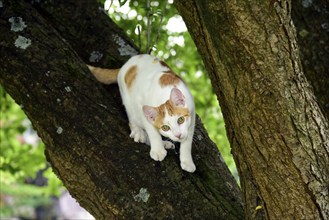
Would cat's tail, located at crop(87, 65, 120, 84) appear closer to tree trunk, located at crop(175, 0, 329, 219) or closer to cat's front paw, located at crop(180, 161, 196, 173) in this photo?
cat's front paw, located at crop(180, 161, 196, 173)

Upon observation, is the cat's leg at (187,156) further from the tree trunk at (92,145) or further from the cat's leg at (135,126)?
the cat's leg at (135,126)

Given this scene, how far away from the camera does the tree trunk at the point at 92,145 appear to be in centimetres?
295

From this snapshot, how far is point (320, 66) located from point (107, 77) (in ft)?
4.12

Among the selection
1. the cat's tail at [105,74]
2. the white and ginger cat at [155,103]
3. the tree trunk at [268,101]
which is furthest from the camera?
the cat's tail at [105,74]

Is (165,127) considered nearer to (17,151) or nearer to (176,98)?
(176,98)

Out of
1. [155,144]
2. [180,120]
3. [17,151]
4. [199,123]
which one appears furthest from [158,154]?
[17,151]

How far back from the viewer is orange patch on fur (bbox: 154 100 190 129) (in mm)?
3350

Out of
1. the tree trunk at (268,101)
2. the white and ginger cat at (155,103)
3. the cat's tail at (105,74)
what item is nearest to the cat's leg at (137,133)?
the white and ginger cat at (155,103)

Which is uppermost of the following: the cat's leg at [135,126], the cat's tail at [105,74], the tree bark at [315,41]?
the tree bark at [315,41]

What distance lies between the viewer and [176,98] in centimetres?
333

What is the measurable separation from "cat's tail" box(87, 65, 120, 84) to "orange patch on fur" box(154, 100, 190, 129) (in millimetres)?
453

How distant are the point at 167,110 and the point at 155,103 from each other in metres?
0.12

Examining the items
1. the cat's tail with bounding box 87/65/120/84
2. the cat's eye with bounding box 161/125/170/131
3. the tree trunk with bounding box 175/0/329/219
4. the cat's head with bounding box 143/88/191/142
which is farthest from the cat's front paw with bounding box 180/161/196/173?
the cat's tail with bounding box 87/65/120/84

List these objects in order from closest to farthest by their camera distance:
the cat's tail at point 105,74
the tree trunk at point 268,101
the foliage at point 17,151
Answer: the tree trunk at point 268,101 → the cat's tail at point 105,74 → the foliage at point 17,151
